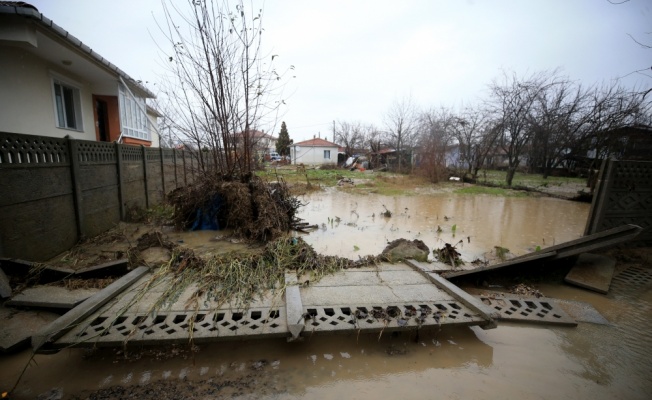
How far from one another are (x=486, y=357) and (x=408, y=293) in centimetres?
86

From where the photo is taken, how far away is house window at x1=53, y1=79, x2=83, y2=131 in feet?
28.7

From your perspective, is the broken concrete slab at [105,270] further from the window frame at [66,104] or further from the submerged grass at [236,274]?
the window frame at [66,104]

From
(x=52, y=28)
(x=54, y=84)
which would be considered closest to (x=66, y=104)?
(x=54, y=84)

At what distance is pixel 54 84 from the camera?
339 inches

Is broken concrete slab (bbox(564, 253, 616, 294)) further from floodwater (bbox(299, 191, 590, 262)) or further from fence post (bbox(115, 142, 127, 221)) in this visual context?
fence post (bbox(115, 142, 127, 221))

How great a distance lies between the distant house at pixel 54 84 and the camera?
6047mm

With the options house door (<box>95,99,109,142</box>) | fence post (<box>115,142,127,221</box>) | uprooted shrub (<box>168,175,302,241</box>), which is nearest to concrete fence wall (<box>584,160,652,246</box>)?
uprooted shrub (<box>168,175,302,241</box>)

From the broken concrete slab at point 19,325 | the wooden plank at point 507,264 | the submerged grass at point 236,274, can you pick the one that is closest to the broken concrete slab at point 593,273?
the wooden plank at point 507,264

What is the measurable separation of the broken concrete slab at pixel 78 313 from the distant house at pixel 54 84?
17.6ft

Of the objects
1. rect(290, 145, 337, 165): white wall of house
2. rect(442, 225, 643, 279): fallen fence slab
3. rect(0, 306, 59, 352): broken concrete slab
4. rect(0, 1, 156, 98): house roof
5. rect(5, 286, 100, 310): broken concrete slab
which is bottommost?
rect(0, 306, 59, 352): broken concrete slab

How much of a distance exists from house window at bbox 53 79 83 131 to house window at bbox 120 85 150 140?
4.93 ft

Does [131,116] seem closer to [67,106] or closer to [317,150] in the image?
[67,106]

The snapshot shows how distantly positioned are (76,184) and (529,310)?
22.7 feet

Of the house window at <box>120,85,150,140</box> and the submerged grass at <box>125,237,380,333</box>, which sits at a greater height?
the house window at <box>120,85,150,140</box>
